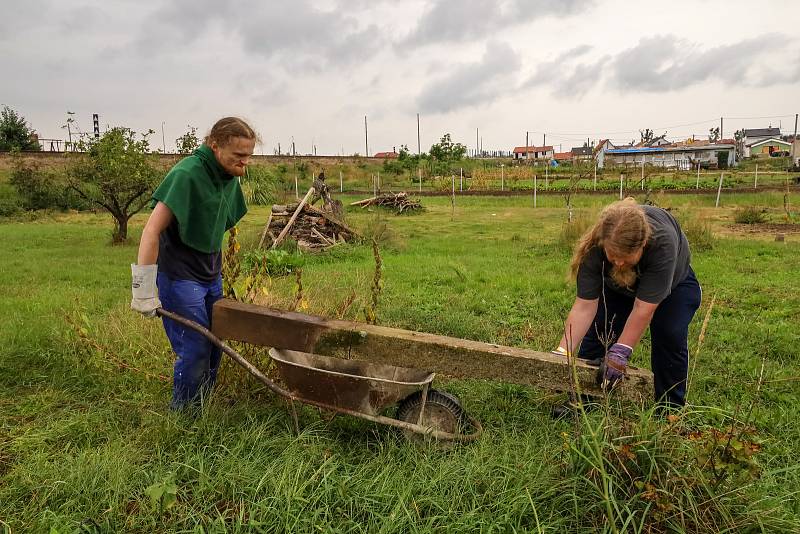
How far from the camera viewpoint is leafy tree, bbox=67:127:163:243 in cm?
1190

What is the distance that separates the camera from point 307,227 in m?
11.5

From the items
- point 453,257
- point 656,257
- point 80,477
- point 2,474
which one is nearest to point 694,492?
point 656,257

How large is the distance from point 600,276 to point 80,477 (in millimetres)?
2713

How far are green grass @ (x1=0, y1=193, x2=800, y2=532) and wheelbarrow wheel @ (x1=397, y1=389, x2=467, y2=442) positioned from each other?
0.39 feet

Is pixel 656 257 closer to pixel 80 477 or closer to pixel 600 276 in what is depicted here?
pixel 600 276

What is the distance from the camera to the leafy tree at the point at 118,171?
39.0 ft

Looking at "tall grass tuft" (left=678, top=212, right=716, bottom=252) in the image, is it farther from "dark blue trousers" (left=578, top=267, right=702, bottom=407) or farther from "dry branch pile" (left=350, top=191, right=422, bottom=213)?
"dry branch pile" (left=350, top=191, right=422, bottom=213)

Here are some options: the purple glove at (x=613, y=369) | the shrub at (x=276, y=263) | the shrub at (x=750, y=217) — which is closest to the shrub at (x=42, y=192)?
the shrub at (x=276, y=263)

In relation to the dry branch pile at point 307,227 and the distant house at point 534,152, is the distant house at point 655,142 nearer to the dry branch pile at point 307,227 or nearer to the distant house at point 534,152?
the distant house at point 534,152

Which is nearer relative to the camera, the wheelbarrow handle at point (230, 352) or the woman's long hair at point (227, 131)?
the wheelbarrow handle at point (230, 352)

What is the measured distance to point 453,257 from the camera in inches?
387

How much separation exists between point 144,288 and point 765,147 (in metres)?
84.8

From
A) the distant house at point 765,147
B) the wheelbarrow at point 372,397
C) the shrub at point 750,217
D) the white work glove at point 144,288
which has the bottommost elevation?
Result: the wheelbarrow at point 372,397

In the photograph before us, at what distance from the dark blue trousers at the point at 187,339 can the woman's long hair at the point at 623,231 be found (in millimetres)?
2176
